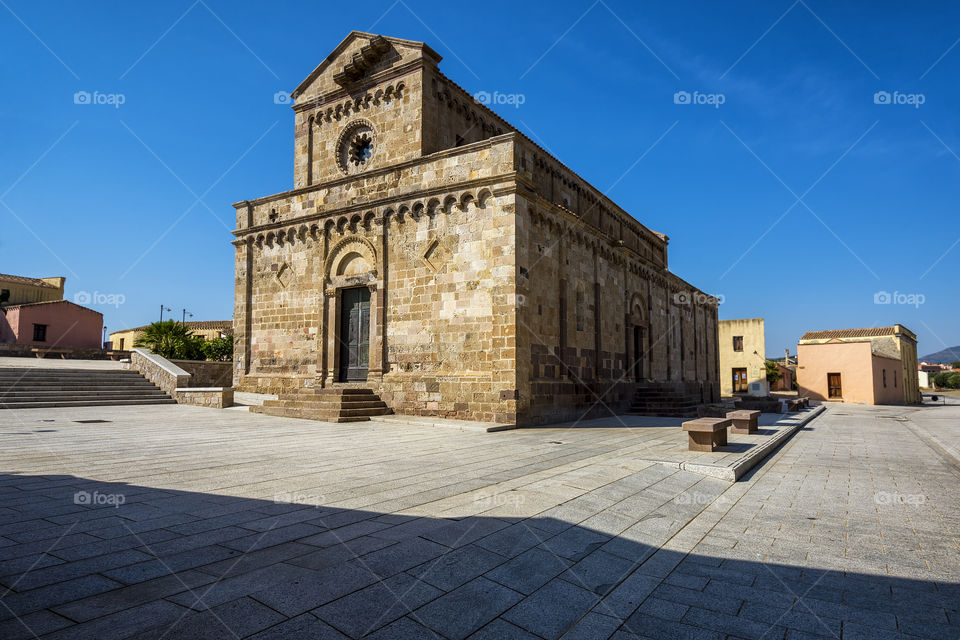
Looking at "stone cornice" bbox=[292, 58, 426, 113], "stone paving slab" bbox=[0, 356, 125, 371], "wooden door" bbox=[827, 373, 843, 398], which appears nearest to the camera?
"stone cornice" bbox=[292, 58, 426, 113]

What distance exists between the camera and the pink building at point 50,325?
36812 millimetres

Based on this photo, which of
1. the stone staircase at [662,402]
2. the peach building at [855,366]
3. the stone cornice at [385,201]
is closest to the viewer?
the stone cornice at [385,201]

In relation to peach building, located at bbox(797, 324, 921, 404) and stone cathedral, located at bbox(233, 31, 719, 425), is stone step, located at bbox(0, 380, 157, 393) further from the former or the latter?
peach building, located at bbox(797, 324, 921, 404)

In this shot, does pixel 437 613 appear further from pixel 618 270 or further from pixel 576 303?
pixel 618 270

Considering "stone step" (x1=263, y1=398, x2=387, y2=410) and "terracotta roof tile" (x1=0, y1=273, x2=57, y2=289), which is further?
"terracotta roof tile" (x1=0, y1=273, x2=57, y2=289)

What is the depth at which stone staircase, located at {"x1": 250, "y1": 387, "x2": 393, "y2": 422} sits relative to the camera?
547 inches

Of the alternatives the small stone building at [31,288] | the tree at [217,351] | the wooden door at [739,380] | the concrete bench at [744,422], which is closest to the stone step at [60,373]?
the tree at [217,351]

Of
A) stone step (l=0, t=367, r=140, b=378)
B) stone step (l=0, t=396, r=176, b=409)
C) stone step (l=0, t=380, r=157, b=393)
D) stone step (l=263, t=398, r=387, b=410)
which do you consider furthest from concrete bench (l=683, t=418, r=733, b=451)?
stone step (l=0, t=367, r=140, b=378)

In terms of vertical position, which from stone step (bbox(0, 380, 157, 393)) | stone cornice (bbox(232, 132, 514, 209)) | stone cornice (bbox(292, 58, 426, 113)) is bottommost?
stone step (bbox(0, 380, 157, 393))

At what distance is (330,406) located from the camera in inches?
554

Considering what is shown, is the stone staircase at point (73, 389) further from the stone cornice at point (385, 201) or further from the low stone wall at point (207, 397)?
the stone cornice at point (385, 201)

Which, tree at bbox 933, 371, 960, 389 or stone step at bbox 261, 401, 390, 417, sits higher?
stone step at bbox 261, 401, 390, 417

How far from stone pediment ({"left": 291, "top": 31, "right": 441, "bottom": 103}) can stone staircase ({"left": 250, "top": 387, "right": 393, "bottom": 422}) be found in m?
10.2

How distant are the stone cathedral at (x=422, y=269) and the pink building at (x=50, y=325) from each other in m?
26.6
